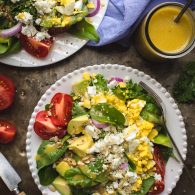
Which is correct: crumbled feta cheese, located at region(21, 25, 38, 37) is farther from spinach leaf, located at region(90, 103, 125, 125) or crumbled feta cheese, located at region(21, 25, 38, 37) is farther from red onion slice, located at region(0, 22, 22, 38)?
spinach leaf, located at region(90, 103, 125, 125)

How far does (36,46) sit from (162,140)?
0.47 meters

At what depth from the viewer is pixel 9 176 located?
1396 millimetres

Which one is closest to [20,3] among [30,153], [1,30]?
[1,30]

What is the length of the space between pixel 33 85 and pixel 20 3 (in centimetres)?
26

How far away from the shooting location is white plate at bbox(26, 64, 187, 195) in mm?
1393

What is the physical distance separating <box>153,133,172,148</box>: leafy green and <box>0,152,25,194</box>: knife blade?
426mm

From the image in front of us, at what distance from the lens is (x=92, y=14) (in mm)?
1457

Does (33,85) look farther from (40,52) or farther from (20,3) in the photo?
(20,3)

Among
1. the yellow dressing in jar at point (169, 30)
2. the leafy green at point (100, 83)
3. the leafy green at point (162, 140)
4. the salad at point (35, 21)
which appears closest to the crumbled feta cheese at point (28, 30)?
the salad at point (35, 21)

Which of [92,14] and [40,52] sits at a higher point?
[92,14]

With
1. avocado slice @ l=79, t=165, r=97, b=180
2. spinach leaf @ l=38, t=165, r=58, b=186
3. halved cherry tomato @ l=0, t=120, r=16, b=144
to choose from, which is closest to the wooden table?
halved cherry tomato @ l=0, t=120, r=16, b=144

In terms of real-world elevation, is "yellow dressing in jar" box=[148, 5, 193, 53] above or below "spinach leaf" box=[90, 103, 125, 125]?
above

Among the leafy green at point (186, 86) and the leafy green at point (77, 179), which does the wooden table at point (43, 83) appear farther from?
the leafy green at point (77, 179)

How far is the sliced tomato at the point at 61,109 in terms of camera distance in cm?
136
